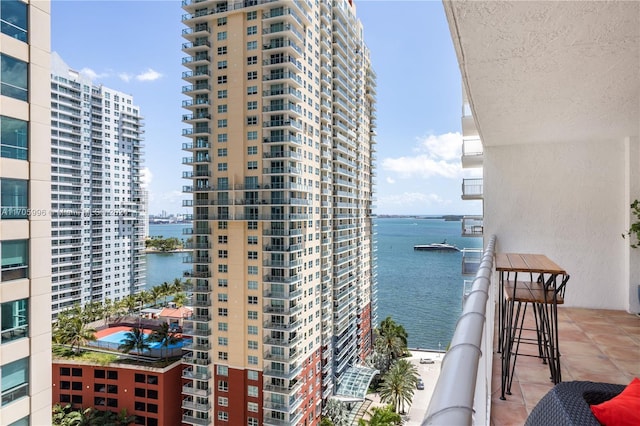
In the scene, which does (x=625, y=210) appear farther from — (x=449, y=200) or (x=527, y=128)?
(x=449, y=200)

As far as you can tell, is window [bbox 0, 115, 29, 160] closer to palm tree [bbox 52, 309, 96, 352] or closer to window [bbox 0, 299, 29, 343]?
window [bbox 0, 299, 29, 343]

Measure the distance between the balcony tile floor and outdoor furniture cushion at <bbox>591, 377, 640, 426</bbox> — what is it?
0.97 m

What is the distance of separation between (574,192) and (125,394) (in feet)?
62.5

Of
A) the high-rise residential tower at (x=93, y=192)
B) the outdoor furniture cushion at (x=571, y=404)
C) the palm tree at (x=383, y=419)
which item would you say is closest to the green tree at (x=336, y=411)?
the palm tree at (x=383, y=419)

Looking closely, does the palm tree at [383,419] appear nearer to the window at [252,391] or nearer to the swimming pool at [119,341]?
the window at [252,391]

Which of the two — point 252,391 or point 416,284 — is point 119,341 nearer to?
point 252,391

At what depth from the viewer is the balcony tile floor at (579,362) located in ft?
6.68

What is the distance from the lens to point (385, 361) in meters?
23.5

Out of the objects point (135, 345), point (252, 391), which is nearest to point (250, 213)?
point (252, 391)

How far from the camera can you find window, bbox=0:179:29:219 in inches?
118

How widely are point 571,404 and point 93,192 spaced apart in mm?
34133

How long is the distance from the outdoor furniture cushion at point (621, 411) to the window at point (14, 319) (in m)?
3.86

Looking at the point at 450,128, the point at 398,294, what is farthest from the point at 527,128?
the point at 450,128

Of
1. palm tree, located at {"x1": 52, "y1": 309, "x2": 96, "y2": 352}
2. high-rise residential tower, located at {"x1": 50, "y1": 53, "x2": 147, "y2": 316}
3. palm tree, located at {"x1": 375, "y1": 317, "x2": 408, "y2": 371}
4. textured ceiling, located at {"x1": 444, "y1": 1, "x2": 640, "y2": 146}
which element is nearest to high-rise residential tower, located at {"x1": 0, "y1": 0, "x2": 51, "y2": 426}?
textured ceiling, located at {"x1": 444, "y1": 1, "x2": 640, "y2": 146}
